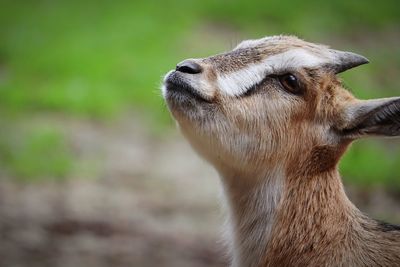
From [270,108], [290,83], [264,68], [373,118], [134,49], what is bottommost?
[373,118]

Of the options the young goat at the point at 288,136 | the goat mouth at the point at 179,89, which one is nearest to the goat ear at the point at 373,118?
the young goat at the point at 288,136

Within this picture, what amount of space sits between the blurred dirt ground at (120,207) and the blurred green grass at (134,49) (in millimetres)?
477

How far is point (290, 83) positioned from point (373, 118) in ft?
2.33

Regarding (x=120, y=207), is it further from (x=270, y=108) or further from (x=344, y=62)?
(x=344, y=62)

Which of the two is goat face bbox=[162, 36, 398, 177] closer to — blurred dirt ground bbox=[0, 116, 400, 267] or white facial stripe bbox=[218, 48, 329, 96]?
white facial stripe bbox=[218, 48, 329, 96]

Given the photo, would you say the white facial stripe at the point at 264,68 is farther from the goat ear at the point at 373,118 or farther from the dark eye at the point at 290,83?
the goat ear at the point at 373,118

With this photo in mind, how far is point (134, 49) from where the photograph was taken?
17094mm

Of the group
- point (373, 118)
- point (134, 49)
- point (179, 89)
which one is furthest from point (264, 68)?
point (134, 49)

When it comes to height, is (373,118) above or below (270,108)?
below

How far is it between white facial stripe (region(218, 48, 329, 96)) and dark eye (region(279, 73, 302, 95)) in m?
0.07

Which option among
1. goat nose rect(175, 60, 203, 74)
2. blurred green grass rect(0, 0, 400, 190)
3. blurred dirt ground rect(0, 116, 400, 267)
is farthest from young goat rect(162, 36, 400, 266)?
blurred green grass rect(0, 0, 400, 190)

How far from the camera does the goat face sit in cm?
597

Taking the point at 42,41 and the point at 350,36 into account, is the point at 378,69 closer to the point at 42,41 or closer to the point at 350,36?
the point at 350,36

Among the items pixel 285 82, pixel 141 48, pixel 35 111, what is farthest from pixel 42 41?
pixel 285 82
